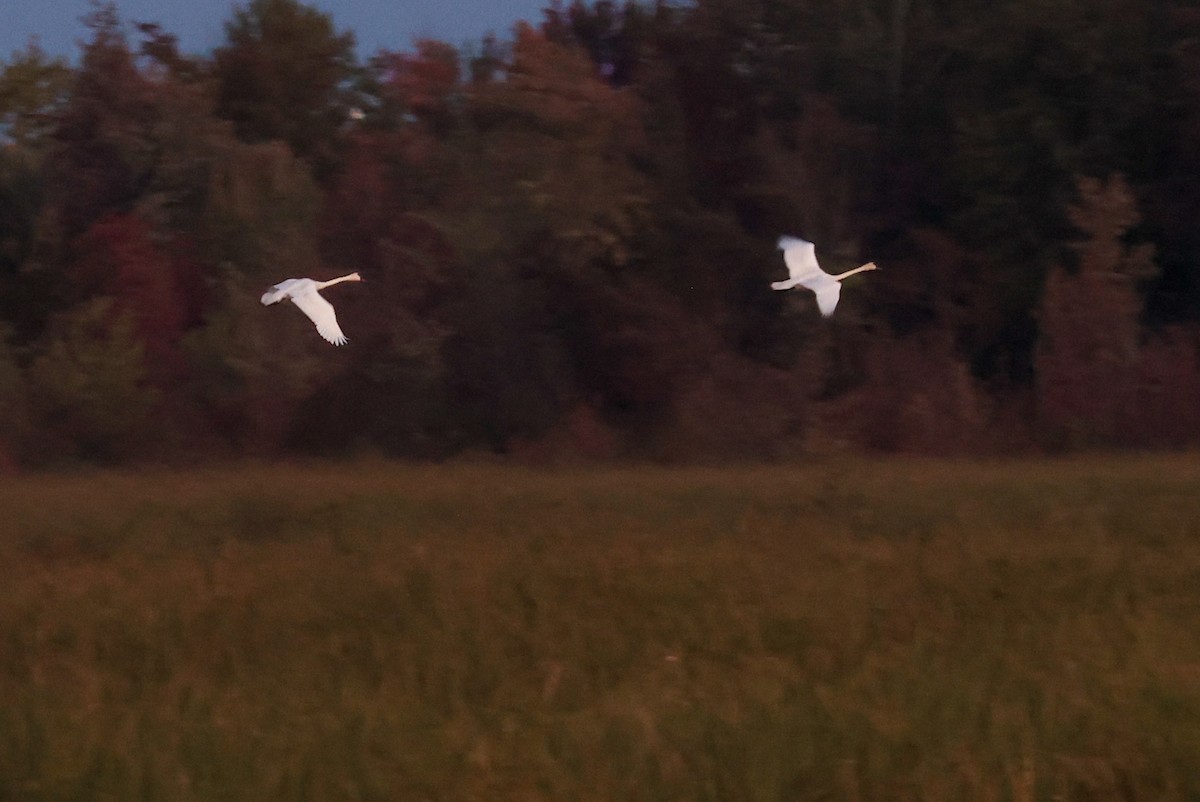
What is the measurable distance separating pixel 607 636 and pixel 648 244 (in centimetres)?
1411

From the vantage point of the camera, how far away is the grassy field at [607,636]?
590 cm

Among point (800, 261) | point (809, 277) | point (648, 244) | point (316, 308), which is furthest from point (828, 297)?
point (648, 244)

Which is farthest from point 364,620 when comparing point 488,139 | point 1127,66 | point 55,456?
point 1127,66

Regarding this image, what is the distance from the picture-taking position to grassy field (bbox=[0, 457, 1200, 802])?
19.4 ft

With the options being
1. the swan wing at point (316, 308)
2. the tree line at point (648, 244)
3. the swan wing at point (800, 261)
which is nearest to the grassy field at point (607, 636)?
the swan wing at point (316, 308)

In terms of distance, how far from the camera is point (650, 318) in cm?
2120

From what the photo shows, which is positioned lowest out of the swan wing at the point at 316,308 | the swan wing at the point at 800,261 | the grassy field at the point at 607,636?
the grassy field at the point at 607,636

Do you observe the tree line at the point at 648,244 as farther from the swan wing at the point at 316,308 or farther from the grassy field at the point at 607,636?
the swan wing at the point at 316,308

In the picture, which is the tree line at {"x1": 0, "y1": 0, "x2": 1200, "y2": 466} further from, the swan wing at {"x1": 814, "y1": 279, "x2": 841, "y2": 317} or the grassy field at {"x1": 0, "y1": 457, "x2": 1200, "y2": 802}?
the swan wing at {"x1": 814, "y1": 279, "x2": 841, "y2": 317}

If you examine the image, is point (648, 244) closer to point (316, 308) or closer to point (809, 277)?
point (809, 277)

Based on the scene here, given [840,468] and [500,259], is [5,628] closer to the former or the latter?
[840,468]

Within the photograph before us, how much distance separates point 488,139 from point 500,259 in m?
1.94

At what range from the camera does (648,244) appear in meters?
22.3

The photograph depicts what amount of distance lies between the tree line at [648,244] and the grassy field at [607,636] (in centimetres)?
419
